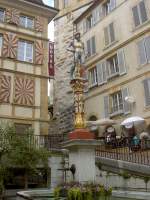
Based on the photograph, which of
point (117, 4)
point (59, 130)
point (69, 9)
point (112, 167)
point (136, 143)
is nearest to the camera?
point (112, 167)

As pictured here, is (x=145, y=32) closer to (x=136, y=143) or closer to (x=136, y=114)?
(x=136, y=114)

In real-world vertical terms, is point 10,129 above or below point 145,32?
below

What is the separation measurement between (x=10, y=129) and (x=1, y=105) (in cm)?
559

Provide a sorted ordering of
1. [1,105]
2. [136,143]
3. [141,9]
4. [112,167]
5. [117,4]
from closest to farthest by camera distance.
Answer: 1. [112,167]
2. [136,143]
3. [1,105]
4. [141,9]
5. [117,4]

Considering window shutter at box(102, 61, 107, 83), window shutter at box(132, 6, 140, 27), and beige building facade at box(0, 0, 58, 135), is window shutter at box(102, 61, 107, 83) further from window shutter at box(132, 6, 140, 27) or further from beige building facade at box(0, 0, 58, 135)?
beige building facade at box(0, 0, 58, 135)

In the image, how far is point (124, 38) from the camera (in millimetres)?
21828

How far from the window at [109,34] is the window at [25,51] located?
6414 millimetres

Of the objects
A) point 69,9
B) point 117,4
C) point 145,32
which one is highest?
point 69,9

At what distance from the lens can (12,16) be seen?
67.6ft

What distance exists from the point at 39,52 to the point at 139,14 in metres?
7.69

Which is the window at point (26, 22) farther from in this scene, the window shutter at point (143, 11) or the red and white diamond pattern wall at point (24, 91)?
the window shutter at point (143, 11)

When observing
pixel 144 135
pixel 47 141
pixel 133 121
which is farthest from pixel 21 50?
pixel 144 135

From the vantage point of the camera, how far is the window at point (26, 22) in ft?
69.3

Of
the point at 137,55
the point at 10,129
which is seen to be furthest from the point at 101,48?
the point at 10,129
